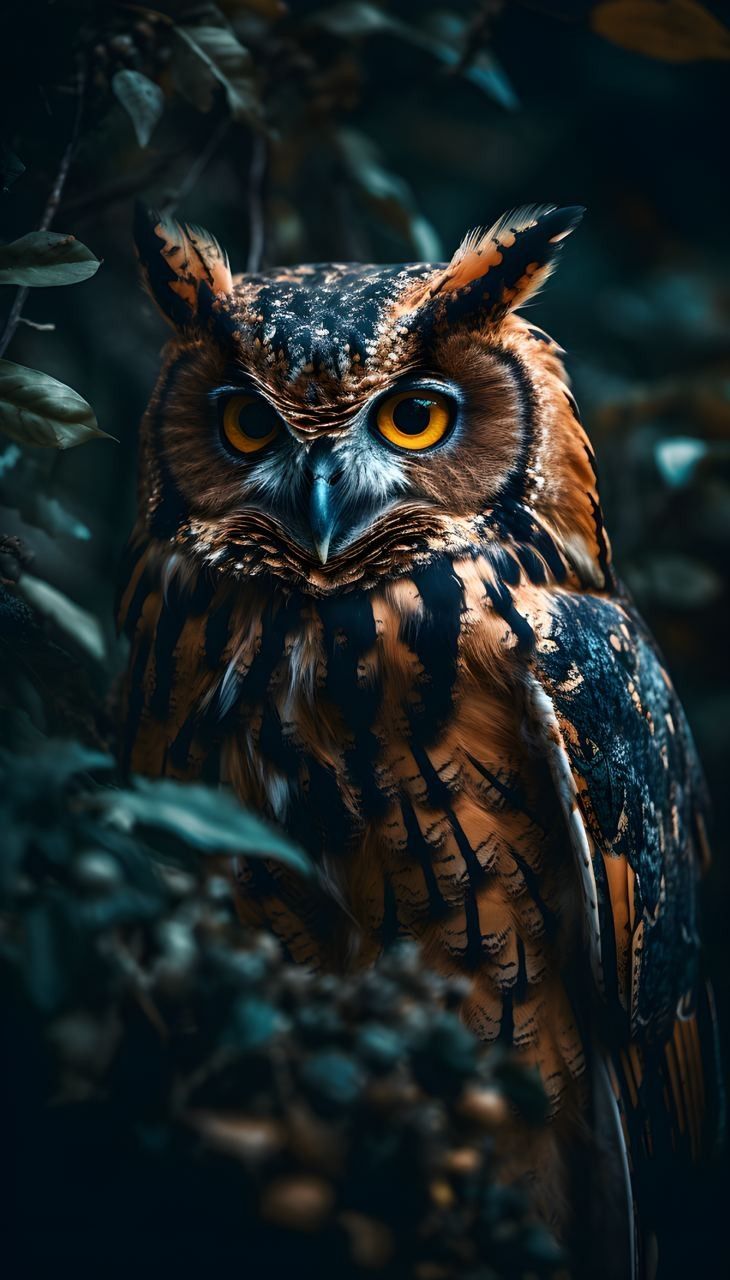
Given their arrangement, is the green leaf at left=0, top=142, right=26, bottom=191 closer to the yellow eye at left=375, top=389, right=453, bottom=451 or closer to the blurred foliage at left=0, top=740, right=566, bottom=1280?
the yellow eye at left=375, top=389, right=453, bottom=451

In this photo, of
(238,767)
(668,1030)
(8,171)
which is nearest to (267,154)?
(8,171)

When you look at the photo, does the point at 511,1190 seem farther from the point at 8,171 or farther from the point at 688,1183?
the point at 8,171

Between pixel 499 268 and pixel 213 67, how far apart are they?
23.2 inches

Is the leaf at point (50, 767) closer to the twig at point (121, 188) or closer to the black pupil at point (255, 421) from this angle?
the black pupil at point (255, 421)

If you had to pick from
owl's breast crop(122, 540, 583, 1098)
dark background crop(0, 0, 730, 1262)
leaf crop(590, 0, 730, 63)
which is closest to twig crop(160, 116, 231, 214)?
dark background crop(0, 0, 730, 1262)

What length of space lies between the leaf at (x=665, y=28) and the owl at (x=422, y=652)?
0.75 m

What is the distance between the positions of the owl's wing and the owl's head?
7.8 inches

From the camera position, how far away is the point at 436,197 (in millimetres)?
2367

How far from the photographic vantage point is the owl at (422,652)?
3.63 feet

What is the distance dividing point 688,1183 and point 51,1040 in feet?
3.94

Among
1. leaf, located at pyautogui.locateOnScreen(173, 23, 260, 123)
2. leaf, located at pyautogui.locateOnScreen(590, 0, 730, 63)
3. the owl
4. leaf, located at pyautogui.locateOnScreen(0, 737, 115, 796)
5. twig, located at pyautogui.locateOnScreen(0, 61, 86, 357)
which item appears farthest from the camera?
leaf, located at pyautogui.locateOnScreen(590, 0, 730, 63)

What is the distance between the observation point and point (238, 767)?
3.84 ft

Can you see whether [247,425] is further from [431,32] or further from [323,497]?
[431,32]

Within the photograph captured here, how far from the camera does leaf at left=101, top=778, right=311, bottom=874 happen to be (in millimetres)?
741
